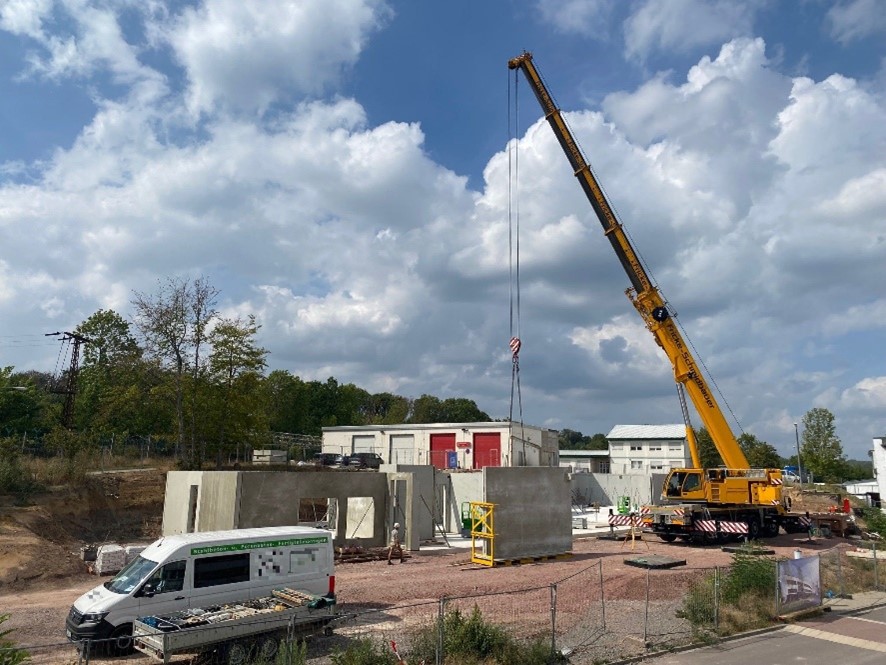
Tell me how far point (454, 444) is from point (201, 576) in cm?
3947

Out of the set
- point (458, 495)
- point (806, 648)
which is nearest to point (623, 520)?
point (458, 495)

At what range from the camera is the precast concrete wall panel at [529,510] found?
84.3 feet

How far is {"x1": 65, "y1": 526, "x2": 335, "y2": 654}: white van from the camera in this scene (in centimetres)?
1291

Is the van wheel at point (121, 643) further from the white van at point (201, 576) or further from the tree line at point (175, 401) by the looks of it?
the tree line at point (175, 401)

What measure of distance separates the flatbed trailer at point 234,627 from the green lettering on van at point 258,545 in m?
1.08

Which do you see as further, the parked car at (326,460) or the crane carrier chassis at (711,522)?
the parked car at (326,460)

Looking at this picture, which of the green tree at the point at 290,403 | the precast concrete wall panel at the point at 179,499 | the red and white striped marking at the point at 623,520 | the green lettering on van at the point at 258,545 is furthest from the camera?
the green tree at the point at 290,403

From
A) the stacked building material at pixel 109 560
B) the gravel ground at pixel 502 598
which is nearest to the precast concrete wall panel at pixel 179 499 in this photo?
the stacked building material at pixel 109 560

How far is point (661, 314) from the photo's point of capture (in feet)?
102

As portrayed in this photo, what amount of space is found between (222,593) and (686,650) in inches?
380

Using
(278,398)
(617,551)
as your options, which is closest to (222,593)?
(617,551)

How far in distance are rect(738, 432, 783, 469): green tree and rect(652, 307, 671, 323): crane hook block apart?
162ft

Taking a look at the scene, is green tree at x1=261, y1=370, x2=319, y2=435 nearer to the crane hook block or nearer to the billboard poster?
the crane hook block

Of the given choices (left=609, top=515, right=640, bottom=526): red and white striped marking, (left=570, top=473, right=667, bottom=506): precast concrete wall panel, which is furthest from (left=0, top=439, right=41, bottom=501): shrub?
(left=570, top=473, right=667, bottom=506): precast concrete wall panel
